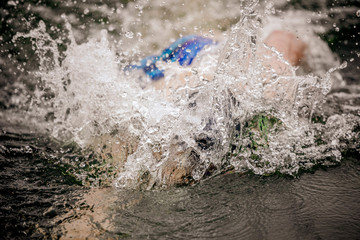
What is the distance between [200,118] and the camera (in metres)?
2.03

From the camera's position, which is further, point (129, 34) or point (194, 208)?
point (129, 34)

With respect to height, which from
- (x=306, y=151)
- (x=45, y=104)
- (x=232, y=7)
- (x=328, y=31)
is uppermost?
(x=232, y=7)

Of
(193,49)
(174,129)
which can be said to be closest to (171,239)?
(174,129)

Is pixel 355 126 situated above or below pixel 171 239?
above

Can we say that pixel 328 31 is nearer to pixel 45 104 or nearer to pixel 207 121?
pixel 207 121

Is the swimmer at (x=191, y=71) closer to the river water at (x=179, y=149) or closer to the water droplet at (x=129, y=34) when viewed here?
the river water at (x=179, y=149)

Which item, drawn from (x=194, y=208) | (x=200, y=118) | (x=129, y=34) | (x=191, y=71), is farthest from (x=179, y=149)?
(x=129, y=34)

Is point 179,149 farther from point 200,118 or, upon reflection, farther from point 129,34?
point 129,34

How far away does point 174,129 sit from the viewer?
2.01m

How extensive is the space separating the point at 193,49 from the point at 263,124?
55.7 inches

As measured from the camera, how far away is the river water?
1404 millimetres

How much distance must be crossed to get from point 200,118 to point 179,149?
0.29m

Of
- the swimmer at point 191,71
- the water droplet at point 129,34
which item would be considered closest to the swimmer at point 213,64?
the swimmer at point 191,71

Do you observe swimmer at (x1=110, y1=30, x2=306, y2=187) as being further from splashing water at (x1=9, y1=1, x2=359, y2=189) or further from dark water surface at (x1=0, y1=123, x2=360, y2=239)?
dark water surface at (x1=0, y1=123, x2=360, y2=239)
